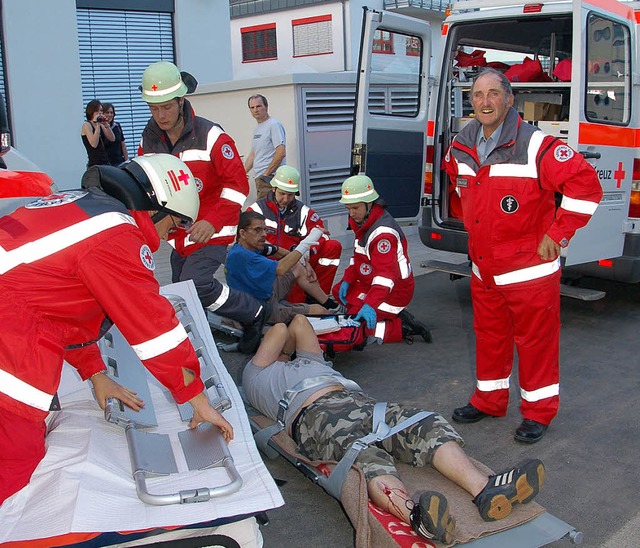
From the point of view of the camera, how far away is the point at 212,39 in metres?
12.3

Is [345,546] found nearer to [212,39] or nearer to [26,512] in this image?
[26,512]

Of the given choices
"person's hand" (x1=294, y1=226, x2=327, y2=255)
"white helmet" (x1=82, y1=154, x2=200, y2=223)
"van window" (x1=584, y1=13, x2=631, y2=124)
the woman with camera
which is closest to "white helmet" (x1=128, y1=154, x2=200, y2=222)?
"white helmet" (x1=82, y1=154, x2=200, y2=223)

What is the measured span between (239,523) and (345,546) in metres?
0.77

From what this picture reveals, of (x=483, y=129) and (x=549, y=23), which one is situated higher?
(x=549, y=23)

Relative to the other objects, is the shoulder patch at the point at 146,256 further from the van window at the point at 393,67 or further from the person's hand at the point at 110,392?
the van window at the point at 393,67

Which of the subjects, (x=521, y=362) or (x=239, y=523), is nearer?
(x=239, y=523)

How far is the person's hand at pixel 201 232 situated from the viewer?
14.4 ft

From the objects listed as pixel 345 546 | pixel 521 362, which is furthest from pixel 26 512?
pixel 521 362

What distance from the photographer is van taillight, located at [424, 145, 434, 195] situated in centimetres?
606

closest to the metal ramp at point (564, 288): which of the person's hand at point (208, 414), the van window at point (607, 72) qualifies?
the van window at point (607, 72)

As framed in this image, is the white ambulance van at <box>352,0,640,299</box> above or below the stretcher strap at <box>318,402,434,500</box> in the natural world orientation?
above

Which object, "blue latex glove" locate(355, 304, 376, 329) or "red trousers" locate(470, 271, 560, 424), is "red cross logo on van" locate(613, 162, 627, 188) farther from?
"blue latex glove" locate(355, 304, 376, 329)

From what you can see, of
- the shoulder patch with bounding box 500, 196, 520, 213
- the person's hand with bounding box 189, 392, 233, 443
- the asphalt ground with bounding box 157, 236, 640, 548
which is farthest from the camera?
the shoulder patch with bounding box 500, 196, 520, 213

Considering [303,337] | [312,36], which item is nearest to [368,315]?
[303,337]
